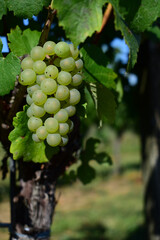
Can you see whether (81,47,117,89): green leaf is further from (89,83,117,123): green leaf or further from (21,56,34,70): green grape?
(21,56,34,70): green grape

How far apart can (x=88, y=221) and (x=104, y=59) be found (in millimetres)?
6757

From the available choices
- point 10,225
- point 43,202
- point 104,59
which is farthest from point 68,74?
point 10,225

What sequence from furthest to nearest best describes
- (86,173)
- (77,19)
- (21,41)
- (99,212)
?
(99,212), (86,173), (21,41), (77,19)

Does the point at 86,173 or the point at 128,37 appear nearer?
the point at 128,37

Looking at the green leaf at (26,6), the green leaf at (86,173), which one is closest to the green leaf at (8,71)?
the green leaf at (26,6)

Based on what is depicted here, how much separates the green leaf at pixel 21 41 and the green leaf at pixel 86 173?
665 millimetres

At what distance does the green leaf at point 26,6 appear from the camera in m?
0.84

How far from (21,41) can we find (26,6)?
0.09 meters

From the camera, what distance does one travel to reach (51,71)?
0.76 metres

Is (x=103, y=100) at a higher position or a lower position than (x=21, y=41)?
lower

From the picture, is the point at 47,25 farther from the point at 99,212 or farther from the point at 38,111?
the point at 99,212

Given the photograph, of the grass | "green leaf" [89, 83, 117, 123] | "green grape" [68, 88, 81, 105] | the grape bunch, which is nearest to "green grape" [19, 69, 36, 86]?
the grape bunch

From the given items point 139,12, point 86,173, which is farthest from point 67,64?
point 86,173

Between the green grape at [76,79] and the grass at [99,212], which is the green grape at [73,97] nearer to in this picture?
the green grape at [76,79]
